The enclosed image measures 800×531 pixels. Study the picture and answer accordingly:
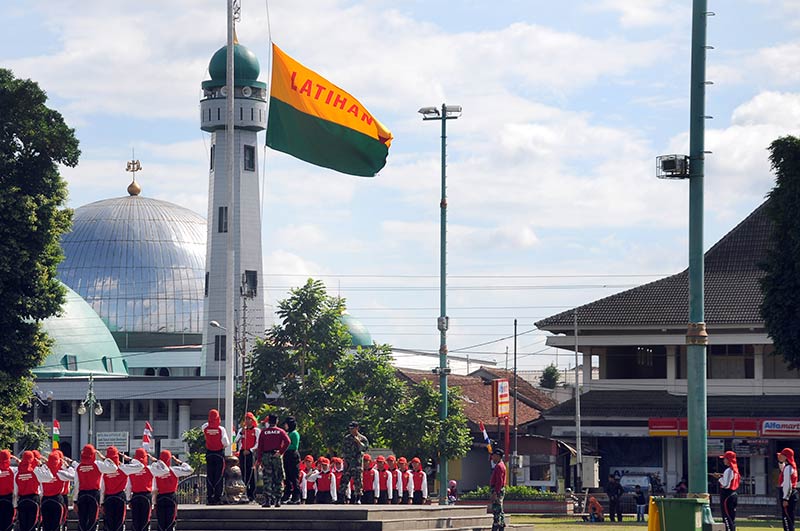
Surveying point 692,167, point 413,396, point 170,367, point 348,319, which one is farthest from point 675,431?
point 170,367

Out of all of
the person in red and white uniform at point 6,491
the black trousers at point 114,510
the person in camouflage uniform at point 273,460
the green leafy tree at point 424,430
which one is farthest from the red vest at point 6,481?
the green leafy tree at point 424,430

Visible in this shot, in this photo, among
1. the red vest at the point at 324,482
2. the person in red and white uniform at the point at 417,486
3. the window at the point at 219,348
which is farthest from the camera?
the window at the point at 219,348

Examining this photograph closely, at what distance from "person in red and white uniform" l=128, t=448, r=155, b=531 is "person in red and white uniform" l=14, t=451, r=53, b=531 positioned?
153 centimetres

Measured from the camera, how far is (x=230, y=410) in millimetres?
27500

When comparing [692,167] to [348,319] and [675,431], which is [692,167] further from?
[348,319]

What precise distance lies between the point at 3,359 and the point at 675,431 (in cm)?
2686

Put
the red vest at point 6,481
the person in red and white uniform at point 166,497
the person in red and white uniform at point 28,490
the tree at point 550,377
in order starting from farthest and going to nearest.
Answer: the tree at point 550,377 < the red vest at point 6,481 < the person in red and white uniform at point 28,490 < the person in red and white uniform at point 166,497

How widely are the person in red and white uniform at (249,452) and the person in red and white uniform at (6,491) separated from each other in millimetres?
5024

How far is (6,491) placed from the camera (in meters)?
23.3

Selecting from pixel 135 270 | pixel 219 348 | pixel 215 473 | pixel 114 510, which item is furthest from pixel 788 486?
pixel 135 270

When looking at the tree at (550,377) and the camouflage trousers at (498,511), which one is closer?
the camouflage trousers at (498,511)

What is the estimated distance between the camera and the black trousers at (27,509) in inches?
907

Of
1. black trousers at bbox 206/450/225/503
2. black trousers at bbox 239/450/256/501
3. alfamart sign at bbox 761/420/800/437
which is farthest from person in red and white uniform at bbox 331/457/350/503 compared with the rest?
alfamart sign at bbox 761/420/800/437

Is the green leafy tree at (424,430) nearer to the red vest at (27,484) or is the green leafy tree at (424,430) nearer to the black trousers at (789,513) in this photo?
the black trousers at (789,513)
